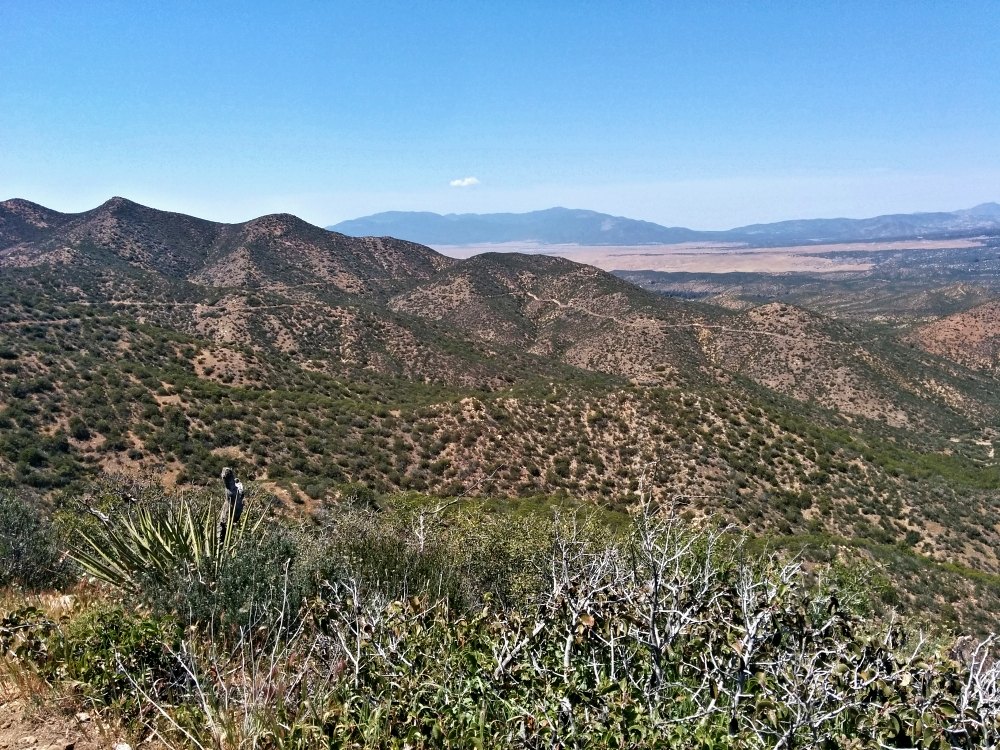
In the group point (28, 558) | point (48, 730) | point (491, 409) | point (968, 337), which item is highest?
point (48, 730)

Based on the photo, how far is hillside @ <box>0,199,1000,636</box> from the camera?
22016mm

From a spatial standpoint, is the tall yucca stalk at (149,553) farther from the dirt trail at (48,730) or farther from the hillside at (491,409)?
the hillside at (491,409)

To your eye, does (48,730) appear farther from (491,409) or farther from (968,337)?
(968,337)

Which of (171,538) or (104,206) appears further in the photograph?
(104,206)

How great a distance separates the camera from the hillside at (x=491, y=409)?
72.2 ft

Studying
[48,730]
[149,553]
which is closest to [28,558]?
[149,553]

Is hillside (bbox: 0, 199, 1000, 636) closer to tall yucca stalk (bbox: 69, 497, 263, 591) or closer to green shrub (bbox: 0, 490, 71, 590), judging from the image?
tall yucca stalk (bbox: 69, 497, 263, 591)

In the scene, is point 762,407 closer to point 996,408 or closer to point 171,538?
point 171,538

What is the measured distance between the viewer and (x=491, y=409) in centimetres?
2781

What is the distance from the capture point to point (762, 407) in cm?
3073

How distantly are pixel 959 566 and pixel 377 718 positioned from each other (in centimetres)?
2481

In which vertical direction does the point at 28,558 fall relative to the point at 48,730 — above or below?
below

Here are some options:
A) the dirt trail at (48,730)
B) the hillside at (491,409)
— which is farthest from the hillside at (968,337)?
the dirt trail at (48,730)

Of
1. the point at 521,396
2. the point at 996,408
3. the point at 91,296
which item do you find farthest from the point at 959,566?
the point at 91,296
